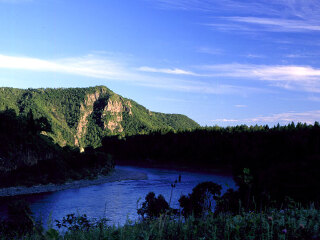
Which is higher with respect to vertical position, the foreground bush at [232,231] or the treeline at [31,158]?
the foreground bush at [232,231]

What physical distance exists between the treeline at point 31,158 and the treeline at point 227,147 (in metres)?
31.4

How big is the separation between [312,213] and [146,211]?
507 inches

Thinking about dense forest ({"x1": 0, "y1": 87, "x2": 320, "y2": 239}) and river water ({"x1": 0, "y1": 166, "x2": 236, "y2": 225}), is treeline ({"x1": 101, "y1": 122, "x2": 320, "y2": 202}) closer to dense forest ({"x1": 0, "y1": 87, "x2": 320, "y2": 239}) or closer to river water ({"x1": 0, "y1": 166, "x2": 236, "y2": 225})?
dense forest ({"x1": 0, "y1": 87, "x2": 320, "y2": 239})

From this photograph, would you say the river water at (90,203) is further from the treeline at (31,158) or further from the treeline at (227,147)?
the treeline at (227,147)

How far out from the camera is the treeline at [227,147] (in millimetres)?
79938

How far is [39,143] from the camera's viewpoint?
6575 centimetres

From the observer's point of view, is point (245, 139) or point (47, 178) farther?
point (245, 139)

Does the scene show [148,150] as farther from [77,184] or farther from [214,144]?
[77,184]

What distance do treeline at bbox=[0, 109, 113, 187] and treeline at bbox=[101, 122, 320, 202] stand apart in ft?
103

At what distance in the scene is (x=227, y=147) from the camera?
104 m

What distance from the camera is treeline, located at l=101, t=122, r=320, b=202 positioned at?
79.9 meters

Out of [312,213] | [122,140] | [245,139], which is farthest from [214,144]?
[312,213]

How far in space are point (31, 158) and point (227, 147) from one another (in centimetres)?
6059

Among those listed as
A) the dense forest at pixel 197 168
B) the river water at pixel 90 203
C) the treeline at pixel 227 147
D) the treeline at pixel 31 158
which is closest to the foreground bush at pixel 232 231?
the dense forest at pixel 197 168
